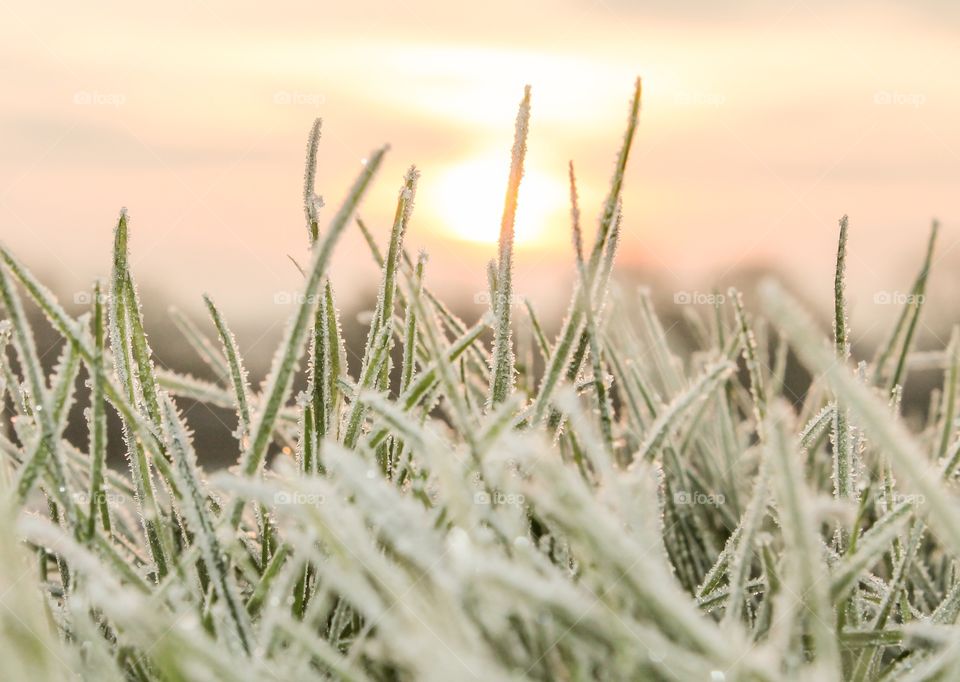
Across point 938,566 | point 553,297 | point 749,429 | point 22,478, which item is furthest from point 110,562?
point 553,297

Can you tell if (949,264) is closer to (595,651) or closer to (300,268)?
(300,268)

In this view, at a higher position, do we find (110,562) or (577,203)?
(577,203)

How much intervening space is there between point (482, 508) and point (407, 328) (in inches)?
13.5

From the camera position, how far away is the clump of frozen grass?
0.46 meters

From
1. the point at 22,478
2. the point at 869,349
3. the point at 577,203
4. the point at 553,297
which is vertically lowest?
the point at 869,349

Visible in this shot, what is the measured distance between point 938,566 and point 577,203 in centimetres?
69

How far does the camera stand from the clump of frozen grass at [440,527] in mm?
458

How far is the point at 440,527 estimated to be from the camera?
0.62 m

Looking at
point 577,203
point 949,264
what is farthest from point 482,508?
point 949,264

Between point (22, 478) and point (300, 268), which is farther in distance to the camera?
point (300, 268)

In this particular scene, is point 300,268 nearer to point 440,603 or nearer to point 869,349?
point 440,603

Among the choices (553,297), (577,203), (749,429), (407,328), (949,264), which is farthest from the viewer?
(949,264)

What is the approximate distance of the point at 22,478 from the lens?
2.08 ft

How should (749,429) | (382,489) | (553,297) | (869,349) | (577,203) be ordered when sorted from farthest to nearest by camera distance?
(869,349) < (553,297) < (749,429) < (577,203) < (382,489)
